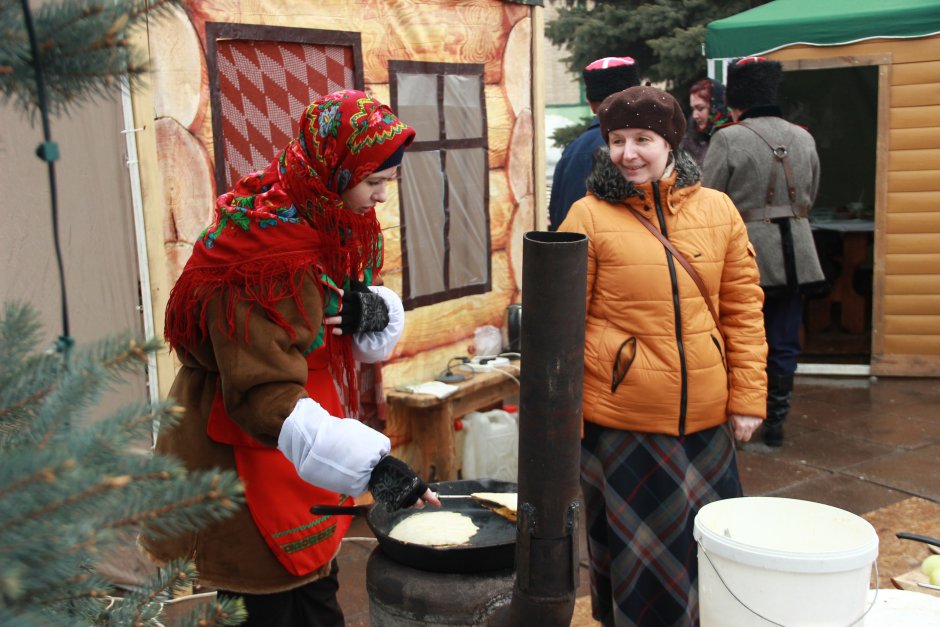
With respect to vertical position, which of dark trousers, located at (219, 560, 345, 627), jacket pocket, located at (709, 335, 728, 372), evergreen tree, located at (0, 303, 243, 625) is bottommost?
dark trousers, located at (219, 560, 345, 627)

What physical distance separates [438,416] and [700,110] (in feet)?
10.6

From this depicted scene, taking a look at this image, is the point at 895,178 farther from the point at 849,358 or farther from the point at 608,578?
the point at 608,578

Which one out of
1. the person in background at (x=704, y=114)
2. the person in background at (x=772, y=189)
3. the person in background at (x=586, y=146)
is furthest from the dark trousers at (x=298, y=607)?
the person in background at (x=704, y=114)

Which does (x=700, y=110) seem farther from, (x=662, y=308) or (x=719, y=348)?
(x=662, y=308)

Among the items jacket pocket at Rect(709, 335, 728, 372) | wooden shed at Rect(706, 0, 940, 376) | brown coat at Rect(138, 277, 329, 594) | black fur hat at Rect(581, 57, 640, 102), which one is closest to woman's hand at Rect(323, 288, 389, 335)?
brown coat at Rect(138, 277, 329, 594)

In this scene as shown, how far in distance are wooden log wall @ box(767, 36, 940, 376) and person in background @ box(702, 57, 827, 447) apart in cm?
179

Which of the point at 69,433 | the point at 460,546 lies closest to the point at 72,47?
the point at 69,433

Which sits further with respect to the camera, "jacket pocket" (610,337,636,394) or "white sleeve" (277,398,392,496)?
"jacket pocket" (610,337,636,394)

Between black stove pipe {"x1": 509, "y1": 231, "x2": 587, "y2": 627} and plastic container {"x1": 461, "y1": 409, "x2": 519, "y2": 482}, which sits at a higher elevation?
black stove pipe {"x1": 509, "y1": 231, "x2": 587, "y2": 627}

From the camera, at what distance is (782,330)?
19.4 feet

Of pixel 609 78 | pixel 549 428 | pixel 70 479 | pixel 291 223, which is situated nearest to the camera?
pixel 70 479

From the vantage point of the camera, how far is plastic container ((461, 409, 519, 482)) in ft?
17.3

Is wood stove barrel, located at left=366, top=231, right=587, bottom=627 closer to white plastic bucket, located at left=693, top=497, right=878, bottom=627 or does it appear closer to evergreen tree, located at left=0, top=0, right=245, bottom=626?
white plastic bucket, located at left=693, top=497, right=878, bottom=627

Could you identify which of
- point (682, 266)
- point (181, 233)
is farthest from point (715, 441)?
point (181, 233)
